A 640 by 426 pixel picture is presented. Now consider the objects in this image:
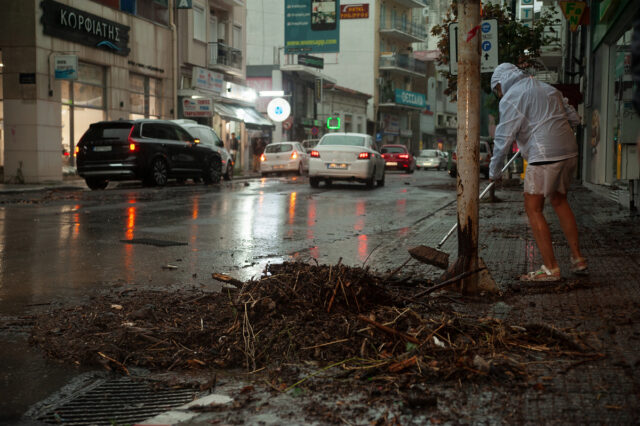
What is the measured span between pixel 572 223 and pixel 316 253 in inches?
114

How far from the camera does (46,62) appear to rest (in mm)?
25328

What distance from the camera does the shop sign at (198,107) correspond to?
3447 centimetres

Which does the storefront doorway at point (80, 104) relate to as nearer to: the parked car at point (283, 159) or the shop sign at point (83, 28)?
the shop sign at point (83, 28)

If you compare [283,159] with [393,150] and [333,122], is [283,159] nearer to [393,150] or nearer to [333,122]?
[393,150]

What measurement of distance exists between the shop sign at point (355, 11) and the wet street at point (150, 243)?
129ft

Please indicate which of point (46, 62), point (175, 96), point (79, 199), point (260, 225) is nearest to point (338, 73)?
point (175, 96)

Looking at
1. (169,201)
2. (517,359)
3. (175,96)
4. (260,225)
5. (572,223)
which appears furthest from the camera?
(175,96)

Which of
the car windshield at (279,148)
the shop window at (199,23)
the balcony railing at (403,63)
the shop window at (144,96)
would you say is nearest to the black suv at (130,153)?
the shop window at (144,96)

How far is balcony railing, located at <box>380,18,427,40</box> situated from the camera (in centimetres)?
6762

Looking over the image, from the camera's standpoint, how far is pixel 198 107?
34.5 m

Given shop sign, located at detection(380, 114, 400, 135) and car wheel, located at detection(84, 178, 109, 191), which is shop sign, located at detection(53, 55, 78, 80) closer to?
car wheel, located at detection(84, 178, 109, 191)

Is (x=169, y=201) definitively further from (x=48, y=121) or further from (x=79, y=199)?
(x=48, y=121)

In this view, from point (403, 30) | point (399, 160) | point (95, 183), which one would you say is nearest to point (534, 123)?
point (95, 183)

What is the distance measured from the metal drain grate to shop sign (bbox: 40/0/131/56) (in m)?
24.0
